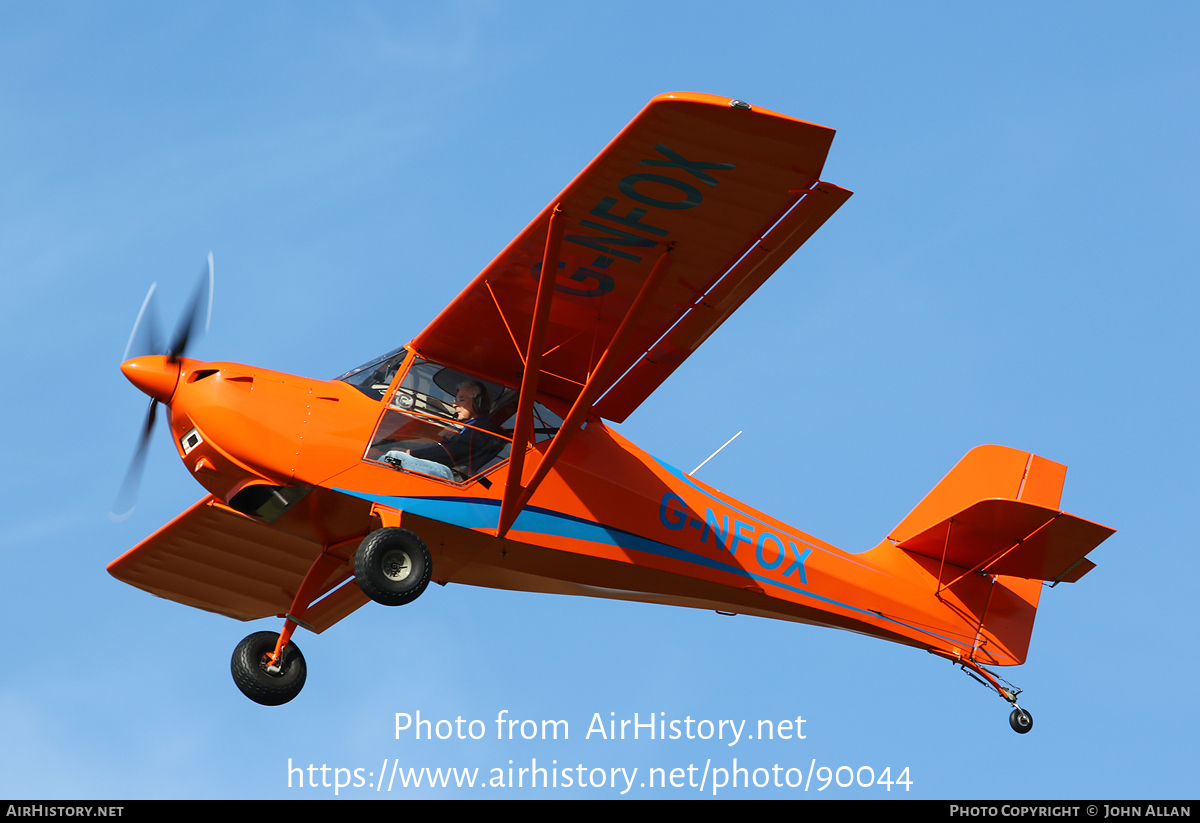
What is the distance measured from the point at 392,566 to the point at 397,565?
4cm

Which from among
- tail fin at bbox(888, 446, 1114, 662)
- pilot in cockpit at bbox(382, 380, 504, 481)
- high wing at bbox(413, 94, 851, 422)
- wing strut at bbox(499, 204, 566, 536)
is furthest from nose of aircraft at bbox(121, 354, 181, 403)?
tail fin at bbox(888, 446, 1114, 662)

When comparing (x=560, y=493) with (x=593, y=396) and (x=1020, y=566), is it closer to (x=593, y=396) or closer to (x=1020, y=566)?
(x=593, y=396)

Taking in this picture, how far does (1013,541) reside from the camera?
1307 cm

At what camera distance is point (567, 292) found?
35.5ft

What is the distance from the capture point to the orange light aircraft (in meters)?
9.92

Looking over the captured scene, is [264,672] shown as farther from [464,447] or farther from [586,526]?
[586,526]

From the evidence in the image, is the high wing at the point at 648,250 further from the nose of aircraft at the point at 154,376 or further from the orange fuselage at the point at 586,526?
the nose of aircraft at the point at 154,376

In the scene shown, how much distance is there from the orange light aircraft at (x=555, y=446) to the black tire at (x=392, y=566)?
0.6 inches

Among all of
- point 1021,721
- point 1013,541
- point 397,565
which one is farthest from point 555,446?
point 1021,721

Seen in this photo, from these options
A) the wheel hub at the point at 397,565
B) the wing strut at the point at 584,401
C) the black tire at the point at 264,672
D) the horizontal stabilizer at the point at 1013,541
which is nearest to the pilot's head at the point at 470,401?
the wing strut at the point at 584,401

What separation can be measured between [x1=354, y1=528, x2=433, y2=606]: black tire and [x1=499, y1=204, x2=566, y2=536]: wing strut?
760 millimetres

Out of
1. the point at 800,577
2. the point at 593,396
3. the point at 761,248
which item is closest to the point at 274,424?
the point at 593,396

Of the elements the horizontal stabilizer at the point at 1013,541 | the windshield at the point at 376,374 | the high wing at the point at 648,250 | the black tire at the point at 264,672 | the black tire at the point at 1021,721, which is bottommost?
the black tire at the point at 264,672

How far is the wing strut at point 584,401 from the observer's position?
33.8ft
